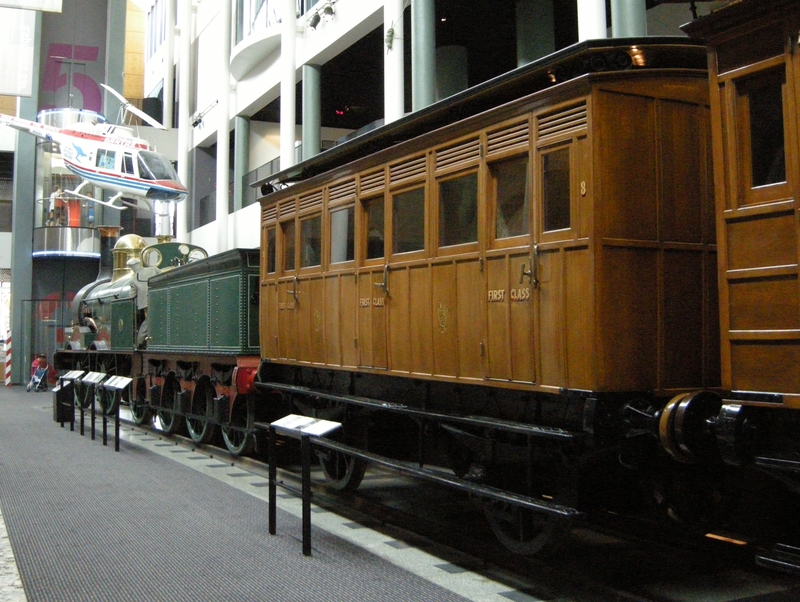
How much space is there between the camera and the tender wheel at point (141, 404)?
16.2 m

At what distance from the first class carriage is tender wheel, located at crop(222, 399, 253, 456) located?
357 centimetres

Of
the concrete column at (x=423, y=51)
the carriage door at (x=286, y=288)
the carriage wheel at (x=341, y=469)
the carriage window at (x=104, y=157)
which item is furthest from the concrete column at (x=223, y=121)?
the carriage wheel at (x=341, y=469)

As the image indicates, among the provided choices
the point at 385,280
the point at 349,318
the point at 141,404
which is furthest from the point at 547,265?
the point at 141,404

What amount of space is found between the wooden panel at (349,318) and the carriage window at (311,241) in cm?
78

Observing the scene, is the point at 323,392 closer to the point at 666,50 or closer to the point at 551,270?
the point at 551,270

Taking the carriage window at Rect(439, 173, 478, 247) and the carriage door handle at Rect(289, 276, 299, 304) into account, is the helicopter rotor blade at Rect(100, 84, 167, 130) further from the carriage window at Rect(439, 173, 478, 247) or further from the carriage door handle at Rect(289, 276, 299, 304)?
the carriage window at Rect(439, 173, 478, 247)

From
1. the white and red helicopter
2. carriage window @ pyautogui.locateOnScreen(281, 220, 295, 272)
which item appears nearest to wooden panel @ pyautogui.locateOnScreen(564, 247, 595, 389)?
carriage window @ pyautogui.locateOnScreen(281, 220, 295, 272)

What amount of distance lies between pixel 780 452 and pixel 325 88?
2177 centimetres

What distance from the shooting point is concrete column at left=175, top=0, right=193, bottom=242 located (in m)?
29.1

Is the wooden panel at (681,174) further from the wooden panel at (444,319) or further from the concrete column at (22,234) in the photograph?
the concrete column at (22,234)

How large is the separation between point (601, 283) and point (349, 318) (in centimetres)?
342

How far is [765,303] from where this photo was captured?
13.8 feet

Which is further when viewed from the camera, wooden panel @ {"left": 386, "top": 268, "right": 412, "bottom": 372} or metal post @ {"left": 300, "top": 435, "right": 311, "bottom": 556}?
wooden panel @ {"left": 386, "top": 268, "right": 412, "bottom": 372}

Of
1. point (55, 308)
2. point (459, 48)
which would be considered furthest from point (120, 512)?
point (55, 308)
